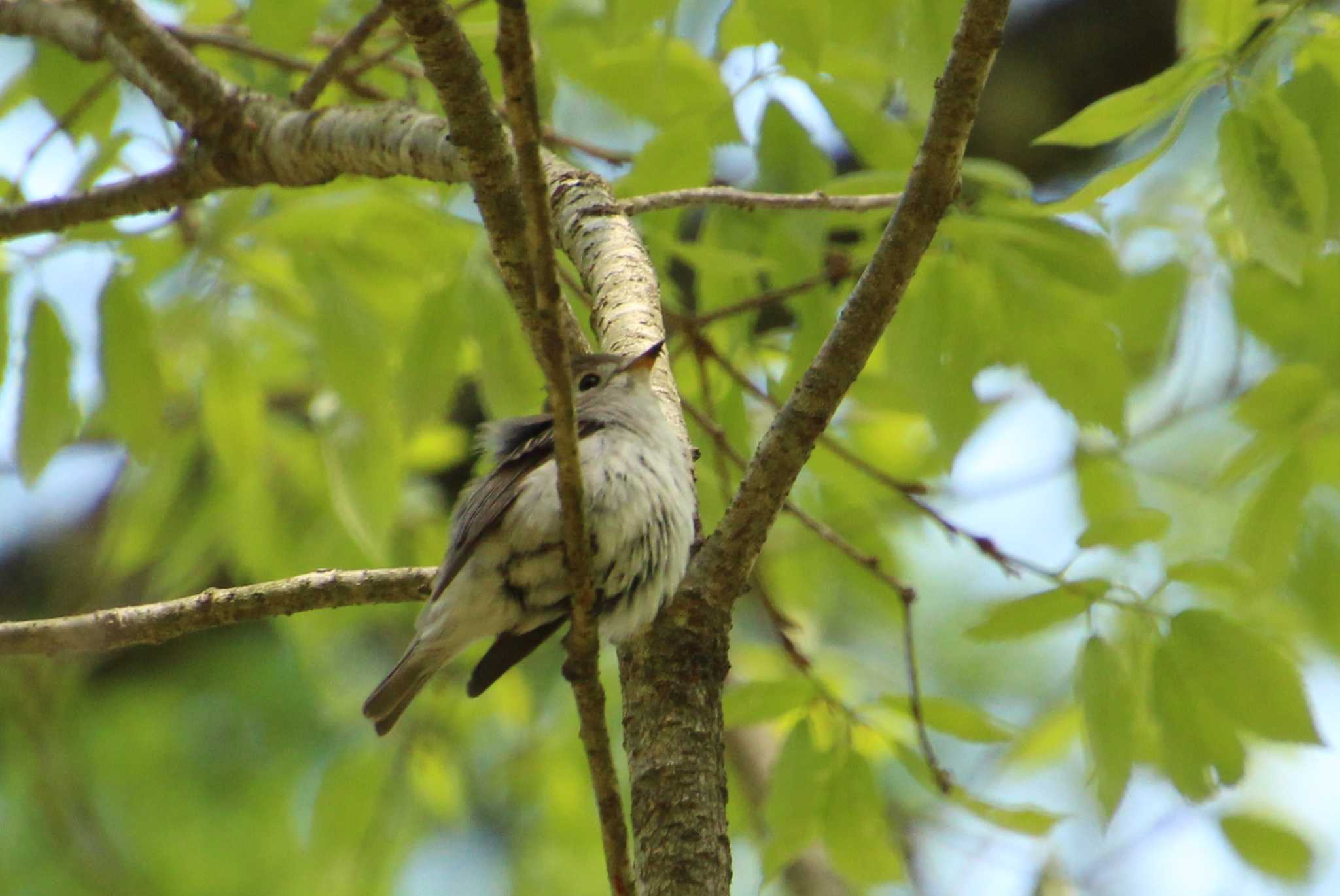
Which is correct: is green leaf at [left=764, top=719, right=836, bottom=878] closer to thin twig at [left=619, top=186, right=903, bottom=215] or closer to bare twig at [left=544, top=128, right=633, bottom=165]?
thin twig at [left=619, top=186, right=903, bottom=215]

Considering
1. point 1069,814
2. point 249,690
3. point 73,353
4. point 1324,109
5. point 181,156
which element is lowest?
point 1069,814

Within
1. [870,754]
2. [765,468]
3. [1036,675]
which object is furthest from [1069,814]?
[1036,675]

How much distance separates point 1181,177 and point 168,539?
479 centimetres

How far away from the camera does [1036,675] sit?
26.1 ft

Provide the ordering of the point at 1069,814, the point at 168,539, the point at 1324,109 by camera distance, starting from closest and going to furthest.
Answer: the point at 1324,109 → the point at 1069,814 → the point at 168,539

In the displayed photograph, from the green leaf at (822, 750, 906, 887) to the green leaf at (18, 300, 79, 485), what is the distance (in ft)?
7.37

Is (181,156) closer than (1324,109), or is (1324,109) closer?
(1324,109)

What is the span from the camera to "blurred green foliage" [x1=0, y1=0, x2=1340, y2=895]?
2.82 m

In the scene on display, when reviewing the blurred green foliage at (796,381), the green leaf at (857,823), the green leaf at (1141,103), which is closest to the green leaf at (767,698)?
the blurred green foliage at (796,381)

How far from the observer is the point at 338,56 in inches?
129

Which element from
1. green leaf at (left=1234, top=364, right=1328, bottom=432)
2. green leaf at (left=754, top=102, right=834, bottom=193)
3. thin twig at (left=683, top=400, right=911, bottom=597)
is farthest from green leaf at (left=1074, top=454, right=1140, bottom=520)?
green leaf at (left=754, top=102, right=834, bottom=193)

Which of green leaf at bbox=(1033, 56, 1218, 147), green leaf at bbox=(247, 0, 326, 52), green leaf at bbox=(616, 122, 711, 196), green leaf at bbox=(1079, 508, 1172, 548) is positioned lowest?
green leaf at bbox=(1079, 508, 1172, 548)

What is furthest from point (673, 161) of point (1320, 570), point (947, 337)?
point (1320, 570)

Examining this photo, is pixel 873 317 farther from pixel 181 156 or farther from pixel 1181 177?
pixel 1181 177
